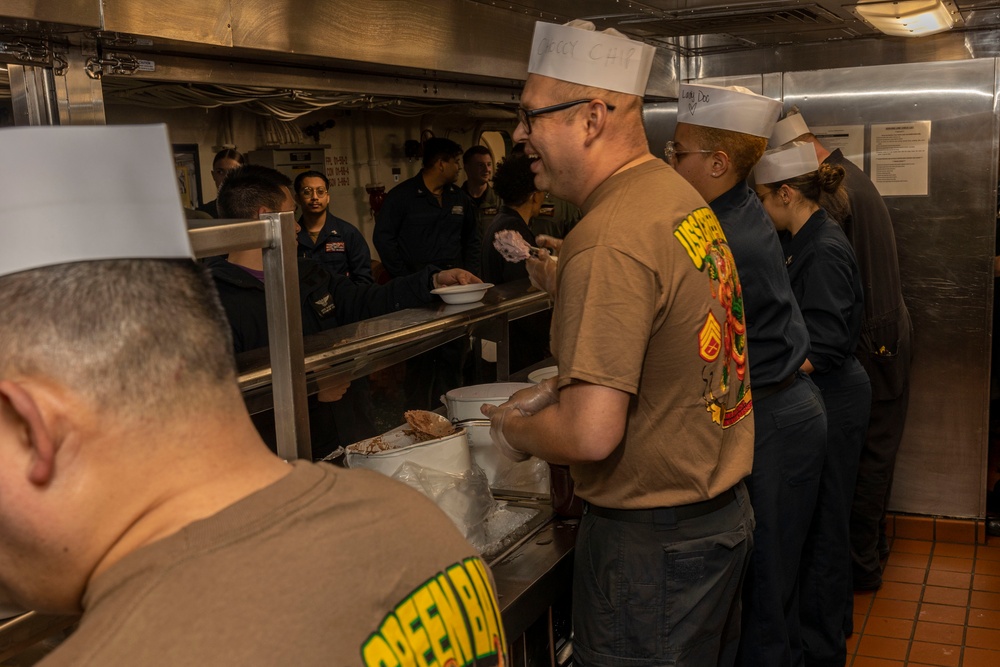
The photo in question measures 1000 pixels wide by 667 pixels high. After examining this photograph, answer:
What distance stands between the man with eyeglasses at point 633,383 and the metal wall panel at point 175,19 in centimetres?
77

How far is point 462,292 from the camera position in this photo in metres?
3.10

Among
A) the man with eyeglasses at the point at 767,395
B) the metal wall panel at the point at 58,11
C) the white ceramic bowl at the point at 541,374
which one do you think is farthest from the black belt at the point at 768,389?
the metal wall panel at the point at 58,11

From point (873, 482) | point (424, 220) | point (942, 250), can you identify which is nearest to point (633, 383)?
point (873, 482)

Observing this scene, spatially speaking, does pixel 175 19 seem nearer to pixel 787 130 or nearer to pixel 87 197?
pixel 87 197

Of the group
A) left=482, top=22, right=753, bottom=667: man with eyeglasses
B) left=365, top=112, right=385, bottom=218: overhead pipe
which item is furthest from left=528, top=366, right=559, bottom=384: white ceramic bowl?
left=365, top=112, right=385, bottom=218: overhead pipe

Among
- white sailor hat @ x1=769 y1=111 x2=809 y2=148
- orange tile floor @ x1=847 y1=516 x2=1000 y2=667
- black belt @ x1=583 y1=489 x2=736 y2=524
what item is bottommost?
orange tile floor @ x1=847 y1=516 x2=1000 y2=667

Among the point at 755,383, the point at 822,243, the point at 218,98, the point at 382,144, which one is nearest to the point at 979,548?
the point at 822,243

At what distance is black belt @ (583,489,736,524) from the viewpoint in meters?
1.96

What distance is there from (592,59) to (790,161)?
5.65 feet

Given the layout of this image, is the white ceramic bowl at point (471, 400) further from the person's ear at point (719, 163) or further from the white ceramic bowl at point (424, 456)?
the person's ear at point (719, 163)

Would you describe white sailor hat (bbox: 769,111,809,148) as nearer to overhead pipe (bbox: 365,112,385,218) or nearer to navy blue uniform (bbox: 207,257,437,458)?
navy blue uniform (bbox: 207,257,437,458)

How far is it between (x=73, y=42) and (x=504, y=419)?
1218 millimetres

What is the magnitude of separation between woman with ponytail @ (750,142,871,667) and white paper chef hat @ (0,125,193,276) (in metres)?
2.76

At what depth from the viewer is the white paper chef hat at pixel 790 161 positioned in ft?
Answer: 11.6
